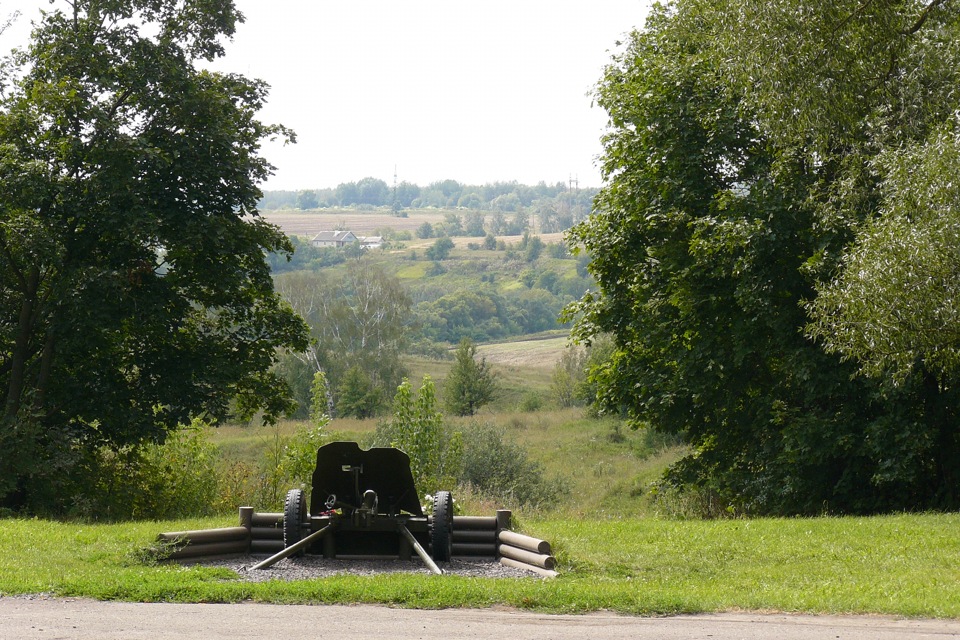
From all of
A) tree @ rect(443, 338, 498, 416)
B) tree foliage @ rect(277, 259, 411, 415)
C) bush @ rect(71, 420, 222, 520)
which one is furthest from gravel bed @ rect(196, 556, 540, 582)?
tree foliage @ rect(277, 259, 411, 415)

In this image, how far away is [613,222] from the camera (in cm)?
2492

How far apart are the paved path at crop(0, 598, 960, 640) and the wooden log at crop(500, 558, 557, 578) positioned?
8.35 feet

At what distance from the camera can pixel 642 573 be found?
12.1 meters

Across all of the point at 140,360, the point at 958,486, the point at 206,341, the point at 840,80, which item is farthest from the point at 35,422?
the point at 958,486

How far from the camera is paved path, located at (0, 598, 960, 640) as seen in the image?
802cm

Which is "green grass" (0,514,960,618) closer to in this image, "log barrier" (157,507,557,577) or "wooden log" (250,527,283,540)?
"log barrier" (157,507,557,577)

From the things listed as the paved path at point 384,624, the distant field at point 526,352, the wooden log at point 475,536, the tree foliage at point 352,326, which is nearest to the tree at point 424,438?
the wooden log at point 475,536

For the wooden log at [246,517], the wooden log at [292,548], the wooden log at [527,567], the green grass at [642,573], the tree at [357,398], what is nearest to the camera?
the green grass at [642,573]

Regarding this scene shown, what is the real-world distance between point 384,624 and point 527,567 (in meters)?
4.29

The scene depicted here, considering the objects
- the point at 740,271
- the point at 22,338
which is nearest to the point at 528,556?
the point at 740,271

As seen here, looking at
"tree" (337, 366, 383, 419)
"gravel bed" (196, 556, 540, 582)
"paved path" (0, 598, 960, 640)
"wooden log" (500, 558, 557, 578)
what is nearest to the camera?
"paved path" (0, 598, 960, 640)

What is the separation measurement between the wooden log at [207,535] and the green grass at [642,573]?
45 cm

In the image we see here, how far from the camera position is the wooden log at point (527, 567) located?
11820 mm

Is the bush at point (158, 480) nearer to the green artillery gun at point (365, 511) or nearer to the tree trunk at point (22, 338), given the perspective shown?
the tree trunk at point (22, 338)
